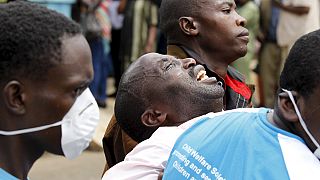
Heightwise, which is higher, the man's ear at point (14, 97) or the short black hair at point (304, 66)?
the short black hair at point (304, 66)

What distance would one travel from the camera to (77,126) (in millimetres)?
2059

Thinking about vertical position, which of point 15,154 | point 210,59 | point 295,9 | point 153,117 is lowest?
point 295,9

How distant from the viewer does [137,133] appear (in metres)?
2.80

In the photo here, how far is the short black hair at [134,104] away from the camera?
277 centimetres

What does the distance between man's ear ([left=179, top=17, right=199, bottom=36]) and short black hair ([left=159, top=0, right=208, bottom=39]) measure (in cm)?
2

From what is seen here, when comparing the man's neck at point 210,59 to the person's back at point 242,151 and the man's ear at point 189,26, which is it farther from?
the person's back at point 242,151

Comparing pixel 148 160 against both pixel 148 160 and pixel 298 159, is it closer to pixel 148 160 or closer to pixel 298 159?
pixel 148 160

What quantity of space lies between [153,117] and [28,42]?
971 millimetres

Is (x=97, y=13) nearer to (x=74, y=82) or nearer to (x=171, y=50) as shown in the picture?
(x=171, y=50)

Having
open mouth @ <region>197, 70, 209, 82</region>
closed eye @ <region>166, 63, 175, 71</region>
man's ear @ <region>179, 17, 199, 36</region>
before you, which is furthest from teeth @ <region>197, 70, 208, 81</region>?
man's ear @ <region>179, 17, 199, 36</region>

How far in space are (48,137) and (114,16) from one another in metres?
7.49

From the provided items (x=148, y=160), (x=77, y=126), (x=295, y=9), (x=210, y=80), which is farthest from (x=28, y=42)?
(x=295, y=9)

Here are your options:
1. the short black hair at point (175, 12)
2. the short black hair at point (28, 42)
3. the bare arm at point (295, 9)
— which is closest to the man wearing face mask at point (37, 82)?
the short black hair at point (28, 42)

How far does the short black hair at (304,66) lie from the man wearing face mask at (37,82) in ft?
1.91
